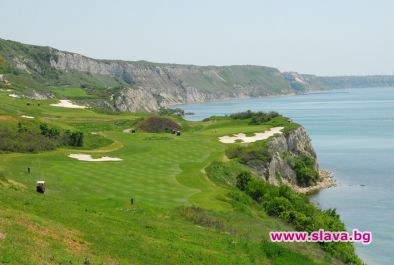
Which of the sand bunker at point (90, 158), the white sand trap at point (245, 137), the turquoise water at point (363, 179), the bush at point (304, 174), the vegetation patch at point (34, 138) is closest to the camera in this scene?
the turquoise water at point (363, 179)

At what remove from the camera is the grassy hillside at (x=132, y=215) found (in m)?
19.7

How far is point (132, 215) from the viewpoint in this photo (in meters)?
28.0

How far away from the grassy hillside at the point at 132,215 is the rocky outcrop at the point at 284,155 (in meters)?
9.71

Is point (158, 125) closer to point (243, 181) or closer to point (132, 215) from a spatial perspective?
point (243, 181)

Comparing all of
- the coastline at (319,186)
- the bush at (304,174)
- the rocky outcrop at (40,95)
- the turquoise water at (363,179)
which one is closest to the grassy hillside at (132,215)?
the turquoise water at (363,179)

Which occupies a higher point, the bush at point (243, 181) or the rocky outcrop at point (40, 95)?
the rocky outcrop at point (40, 95)

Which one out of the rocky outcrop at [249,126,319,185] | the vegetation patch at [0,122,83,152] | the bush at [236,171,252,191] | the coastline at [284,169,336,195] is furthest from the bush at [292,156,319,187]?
the vegetation patch at [0,122,83,152]

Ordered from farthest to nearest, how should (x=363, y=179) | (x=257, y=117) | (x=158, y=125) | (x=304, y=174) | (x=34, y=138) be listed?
(x=257, y=117) → (x=158, y=125) → (x=304, y=174) → (x=363, y=179) → (x=34, y=138)

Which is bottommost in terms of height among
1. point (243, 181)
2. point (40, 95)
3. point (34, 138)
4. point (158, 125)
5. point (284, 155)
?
point (284, 155)

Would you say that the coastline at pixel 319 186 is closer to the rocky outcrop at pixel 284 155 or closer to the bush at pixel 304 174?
the bush at pixel 304 174

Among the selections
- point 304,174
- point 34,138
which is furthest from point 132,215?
point 304,174

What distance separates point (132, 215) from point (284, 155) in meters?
55.1

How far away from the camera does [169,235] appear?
2445cm

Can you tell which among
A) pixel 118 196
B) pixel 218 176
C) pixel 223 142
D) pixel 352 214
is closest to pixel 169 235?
pixel 118 196
